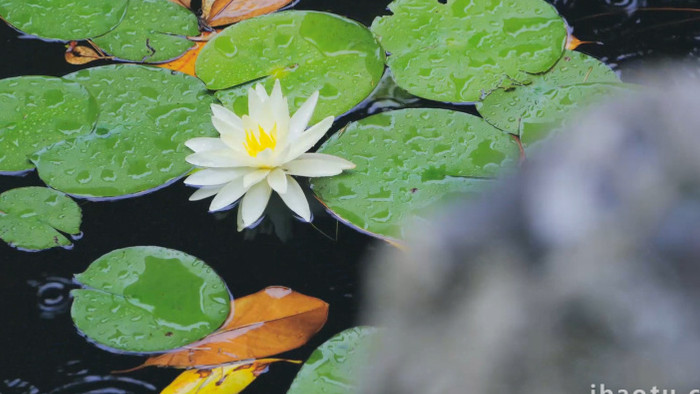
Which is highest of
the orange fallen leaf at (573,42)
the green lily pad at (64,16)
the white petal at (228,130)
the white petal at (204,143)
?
the orange fallen leaf at (573,42)

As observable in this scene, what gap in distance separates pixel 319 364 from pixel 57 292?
0.63 m

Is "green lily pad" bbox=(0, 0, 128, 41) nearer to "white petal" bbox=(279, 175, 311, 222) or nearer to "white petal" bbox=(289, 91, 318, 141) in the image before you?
"white petal" bbox=(289, 91, 318, 141)

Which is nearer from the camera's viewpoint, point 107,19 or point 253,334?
point 253,334

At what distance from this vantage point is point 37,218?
1.72 m

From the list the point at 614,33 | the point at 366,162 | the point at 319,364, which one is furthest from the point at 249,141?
the point at 614,33

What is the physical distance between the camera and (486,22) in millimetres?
2080

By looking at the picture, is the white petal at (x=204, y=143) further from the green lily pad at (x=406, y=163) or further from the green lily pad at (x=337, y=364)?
the green lily pad at (x=337, y=364)

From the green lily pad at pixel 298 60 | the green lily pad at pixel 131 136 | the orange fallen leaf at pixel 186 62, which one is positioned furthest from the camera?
the orange fallen leaf at pixel 186 62

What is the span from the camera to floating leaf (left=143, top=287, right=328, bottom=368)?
149 centimetres

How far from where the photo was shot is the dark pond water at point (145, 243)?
1471 mm

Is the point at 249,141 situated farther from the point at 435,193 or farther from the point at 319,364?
the point at 319,364

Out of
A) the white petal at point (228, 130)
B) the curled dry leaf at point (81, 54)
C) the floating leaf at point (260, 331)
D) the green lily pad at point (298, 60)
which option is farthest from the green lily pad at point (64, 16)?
the floating leaf at point (260, 331)

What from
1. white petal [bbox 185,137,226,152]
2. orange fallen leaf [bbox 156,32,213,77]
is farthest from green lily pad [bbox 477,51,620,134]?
orange fallen leaf [bbox 156,32,213,77]

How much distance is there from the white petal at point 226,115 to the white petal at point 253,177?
138 mm
